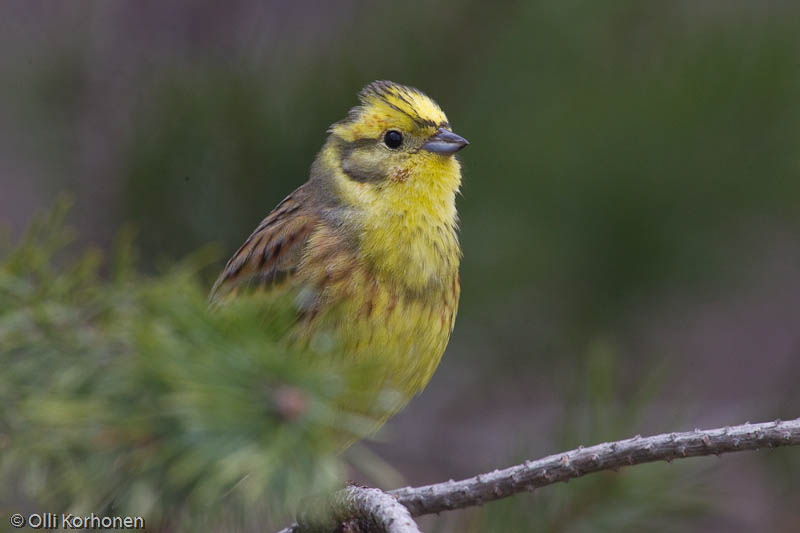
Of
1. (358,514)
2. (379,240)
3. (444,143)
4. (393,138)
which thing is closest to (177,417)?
(358,514)

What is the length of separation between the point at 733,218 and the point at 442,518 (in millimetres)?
1299

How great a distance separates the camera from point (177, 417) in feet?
4.50

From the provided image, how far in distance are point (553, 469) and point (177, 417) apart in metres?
0.67

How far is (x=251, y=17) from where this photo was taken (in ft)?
12.6

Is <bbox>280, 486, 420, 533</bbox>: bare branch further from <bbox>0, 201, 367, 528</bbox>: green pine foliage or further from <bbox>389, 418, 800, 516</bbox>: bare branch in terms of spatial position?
<bbox>0, 201, 367, 528</bbox>: green pine foliage

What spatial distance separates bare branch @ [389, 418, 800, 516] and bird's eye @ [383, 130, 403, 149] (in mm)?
1290

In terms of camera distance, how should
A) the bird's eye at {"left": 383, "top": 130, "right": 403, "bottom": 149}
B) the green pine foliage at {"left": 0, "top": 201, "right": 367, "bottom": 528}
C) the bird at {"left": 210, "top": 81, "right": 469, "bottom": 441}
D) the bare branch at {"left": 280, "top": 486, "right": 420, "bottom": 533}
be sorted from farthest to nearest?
the bird's eye at {"left": 383, "top": 130, "right": 403, "bottom": 149}
the bird at {"left": 210, "top": 81, "right": 469, "bottom": 441}
the bare branch at {"left": 280, "top": 486, "right": 420, "bottom": 533}
the green pine foliage at {"left": 0, "top": 201, "right": 367, "bottom": 528}

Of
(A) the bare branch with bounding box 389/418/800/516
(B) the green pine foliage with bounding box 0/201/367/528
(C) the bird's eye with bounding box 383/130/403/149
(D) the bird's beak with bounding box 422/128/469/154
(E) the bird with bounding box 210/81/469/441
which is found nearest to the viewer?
(B) the green pine foliage with bounding box 0/201/367/528

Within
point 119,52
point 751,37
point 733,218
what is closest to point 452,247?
point 733,218

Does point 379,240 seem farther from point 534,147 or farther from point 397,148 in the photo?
point 534,147

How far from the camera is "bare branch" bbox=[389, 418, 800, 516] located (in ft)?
5.06

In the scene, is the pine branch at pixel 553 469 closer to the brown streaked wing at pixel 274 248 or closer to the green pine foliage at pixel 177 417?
the green pine foliage at pixel 177 417

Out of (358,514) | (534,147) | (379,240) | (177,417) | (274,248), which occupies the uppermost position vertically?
(534,147)

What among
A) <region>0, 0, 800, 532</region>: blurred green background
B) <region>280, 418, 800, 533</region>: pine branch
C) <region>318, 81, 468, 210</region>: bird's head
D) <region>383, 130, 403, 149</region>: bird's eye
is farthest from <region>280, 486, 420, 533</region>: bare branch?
<region>383, 130, 403, 149</region>: bird's eye
